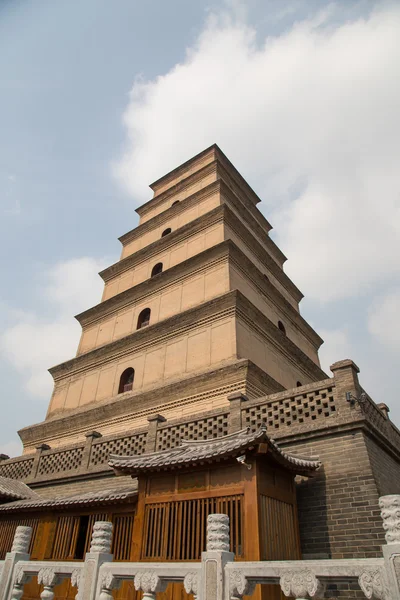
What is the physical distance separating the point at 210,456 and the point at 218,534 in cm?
208

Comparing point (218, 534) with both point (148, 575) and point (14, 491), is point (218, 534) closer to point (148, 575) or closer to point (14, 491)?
point (148, 575)

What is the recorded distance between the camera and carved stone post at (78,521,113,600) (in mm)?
5156

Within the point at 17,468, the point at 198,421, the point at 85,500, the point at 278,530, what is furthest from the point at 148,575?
the point at 17,468

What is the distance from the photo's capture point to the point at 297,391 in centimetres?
862

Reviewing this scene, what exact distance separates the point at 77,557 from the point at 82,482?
2.53 meters

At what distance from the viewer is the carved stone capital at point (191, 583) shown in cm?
450

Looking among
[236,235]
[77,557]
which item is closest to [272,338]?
[236,235]

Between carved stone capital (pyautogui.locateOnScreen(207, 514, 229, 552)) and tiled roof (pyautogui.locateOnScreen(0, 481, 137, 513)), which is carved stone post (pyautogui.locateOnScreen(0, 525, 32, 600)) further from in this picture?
carved stone capital (pyautogui.locateOnScreen(207, 514, 229, 552))

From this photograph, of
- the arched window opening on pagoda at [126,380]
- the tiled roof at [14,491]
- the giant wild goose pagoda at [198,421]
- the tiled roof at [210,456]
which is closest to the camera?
the tiled roof at [210,456]

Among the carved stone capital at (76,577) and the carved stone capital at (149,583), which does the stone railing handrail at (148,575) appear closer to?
the carved stone capital at (149,583)

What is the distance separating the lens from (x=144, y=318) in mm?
17219

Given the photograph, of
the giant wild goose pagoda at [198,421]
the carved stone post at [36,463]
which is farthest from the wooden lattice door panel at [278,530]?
the carved stone post at [36,463]

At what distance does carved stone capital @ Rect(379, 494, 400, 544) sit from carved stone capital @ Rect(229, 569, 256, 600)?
1.46 meters

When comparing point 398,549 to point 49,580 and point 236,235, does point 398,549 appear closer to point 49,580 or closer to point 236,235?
point 49,580
